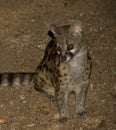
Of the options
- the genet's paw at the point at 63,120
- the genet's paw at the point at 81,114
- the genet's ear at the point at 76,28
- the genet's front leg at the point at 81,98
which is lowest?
the genet's paw at the point at 63,120

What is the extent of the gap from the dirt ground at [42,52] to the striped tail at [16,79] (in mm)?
108

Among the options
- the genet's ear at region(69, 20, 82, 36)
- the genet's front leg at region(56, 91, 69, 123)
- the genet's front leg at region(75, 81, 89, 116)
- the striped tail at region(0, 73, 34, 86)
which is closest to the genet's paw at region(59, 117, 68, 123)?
the genet's front leg at region(56, 91, 69, 123)

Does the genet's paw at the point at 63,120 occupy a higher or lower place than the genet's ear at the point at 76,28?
lower

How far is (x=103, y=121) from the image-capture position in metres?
6.88

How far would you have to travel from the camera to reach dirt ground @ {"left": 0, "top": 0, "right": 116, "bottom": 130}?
7.06 meters

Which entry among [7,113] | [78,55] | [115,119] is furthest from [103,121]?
[7,113]

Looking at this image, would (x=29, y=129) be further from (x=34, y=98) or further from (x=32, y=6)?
(x=32, y=6)

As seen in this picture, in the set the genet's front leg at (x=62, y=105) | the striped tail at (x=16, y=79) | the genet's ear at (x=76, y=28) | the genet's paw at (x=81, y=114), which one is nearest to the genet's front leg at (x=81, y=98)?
the genet's paw at (x=81, y=114)

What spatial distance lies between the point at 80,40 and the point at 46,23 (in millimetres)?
2570

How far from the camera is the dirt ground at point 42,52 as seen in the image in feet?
23.2

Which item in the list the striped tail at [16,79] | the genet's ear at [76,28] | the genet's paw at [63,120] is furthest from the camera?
the striped tail at [16,79]

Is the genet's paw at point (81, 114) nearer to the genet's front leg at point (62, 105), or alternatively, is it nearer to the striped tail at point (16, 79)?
the genet's front leg at point (62, 105)

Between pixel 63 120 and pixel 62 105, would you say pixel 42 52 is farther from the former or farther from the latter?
pixel 63 120

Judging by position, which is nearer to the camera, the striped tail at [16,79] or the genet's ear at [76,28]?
the genet's ear at [76,28]
